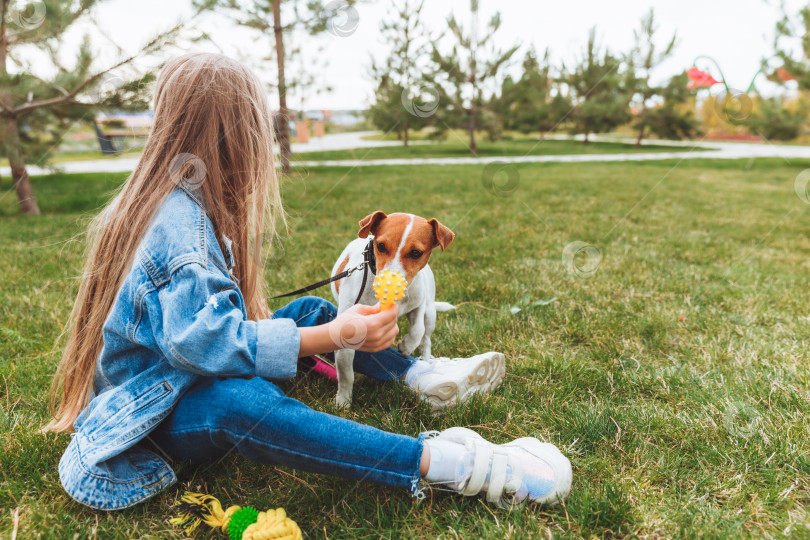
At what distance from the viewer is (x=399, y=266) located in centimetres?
176

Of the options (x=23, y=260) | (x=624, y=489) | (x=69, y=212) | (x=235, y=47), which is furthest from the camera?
(x=235, y=47)

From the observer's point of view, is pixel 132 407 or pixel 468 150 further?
pixel 468 150

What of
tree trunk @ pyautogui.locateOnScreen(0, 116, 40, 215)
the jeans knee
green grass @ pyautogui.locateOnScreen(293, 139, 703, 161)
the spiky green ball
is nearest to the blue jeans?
the jeans knee

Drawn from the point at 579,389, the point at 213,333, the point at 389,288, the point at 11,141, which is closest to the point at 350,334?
the point at 389,288

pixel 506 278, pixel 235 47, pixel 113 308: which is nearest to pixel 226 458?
pixel 113 308

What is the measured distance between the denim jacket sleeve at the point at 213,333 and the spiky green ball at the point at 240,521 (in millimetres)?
385

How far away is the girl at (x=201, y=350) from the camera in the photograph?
1.42 metres

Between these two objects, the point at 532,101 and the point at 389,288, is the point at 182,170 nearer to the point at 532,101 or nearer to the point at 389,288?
the point at 389,288

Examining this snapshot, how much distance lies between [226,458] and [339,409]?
1.50 feet

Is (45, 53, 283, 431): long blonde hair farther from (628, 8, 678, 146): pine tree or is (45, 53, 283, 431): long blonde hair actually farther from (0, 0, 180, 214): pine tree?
→ (628, 8, 678, 146): pine tree

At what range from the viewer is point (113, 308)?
1526mm

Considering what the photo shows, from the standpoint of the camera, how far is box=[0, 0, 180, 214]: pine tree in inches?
233

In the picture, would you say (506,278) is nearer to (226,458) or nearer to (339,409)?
(339,409)

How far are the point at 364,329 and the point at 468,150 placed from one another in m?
16.9
